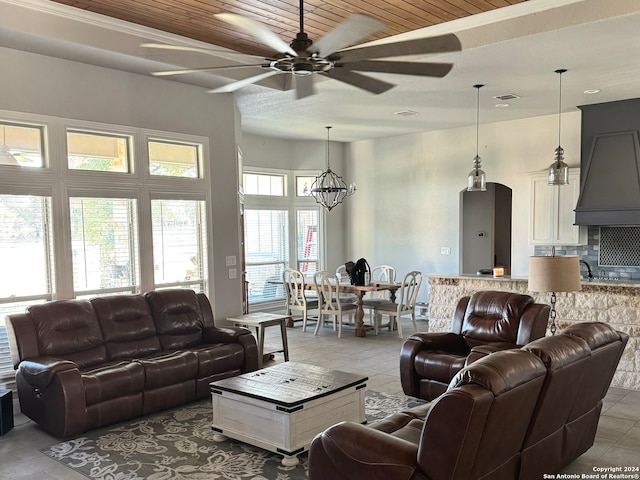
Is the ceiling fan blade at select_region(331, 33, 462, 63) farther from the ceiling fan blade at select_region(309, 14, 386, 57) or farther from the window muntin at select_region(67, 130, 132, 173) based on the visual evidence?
the window muntin at select_region(67, 130, 132, 173)

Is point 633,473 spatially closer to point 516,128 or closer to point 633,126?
point 633,126

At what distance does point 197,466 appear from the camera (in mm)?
3543

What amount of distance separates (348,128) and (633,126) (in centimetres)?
399

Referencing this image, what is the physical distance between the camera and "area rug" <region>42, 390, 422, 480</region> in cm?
343

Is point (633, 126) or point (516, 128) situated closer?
point (633, 126)

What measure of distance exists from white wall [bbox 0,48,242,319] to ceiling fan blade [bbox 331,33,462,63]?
322 cm

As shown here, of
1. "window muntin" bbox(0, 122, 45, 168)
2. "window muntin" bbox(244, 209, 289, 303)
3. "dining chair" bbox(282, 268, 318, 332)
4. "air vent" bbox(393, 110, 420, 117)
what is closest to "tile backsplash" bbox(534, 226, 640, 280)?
"air vent" bbox(393, 110, 420, 117)

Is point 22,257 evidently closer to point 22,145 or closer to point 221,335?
point 22,145

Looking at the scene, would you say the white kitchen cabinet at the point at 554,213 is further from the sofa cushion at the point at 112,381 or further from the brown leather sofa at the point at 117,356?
the sofa cushion at the point at 112,381

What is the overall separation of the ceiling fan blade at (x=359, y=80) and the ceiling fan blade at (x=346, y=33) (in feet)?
1.25

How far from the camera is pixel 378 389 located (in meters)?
5.15

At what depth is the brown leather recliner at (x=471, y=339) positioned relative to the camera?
179 inches

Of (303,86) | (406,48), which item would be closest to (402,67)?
(406,48)

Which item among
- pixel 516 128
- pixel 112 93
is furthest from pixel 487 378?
pixel 516 128
